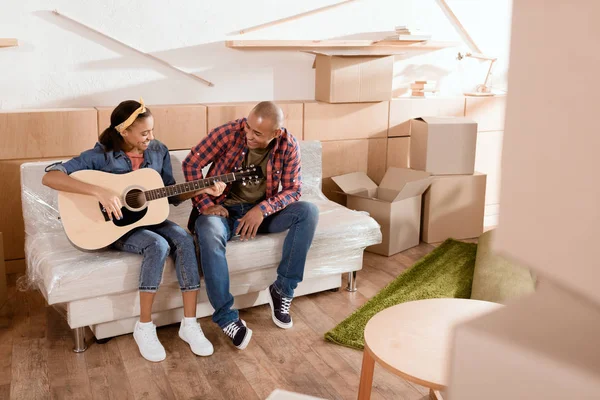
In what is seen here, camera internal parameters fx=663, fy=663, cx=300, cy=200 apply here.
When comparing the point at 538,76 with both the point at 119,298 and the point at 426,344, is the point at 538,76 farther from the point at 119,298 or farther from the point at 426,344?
the point at 119,298

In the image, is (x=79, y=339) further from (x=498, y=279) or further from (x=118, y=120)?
(x=498, y=279)

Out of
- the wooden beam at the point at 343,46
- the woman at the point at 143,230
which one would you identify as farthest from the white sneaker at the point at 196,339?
the wooden beam at the point at 343,46

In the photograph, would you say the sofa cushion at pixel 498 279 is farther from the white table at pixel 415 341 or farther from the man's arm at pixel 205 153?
the man's arm at pixel 205 153

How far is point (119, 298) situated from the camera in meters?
2.79

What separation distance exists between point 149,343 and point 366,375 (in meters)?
1.00

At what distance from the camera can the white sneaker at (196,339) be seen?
277cm

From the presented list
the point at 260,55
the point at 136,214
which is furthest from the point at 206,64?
the point at 136,214

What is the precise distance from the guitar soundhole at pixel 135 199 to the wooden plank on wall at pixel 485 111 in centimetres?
269

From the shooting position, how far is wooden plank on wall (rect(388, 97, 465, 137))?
4.43m

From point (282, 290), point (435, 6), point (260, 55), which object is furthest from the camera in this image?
point (435, 6)

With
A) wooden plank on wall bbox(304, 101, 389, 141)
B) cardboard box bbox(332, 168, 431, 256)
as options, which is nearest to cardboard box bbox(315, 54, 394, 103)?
wooden plank on wall bbox(304, 101, 389, 141)

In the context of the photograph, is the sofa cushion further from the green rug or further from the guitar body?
the guitar body

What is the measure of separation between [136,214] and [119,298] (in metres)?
0.36

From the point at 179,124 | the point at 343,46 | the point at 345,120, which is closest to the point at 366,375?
the point at 179,124
